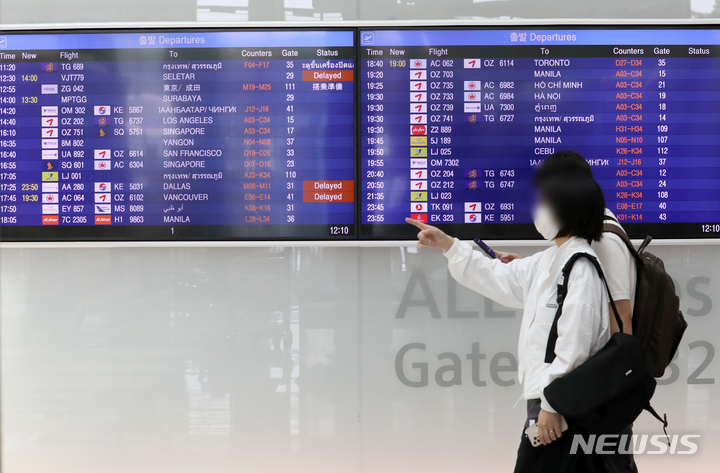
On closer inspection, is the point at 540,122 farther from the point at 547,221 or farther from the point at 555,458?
the point at 555,458

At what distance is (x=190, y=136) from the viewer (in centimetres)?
236

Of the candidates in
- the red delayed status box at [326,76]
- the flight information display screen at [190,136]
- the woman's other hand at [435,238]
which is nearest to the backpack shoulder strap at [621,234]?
the woman's other hand at [435,238]

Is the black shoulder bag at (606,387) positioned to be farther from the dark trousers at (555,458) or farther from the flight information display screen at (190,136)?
the flight information display screen at (190,136)

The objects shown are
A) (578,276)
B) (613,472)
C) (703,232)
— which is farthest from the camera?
(703,232)

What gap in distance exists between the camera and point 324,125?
7.73 feet

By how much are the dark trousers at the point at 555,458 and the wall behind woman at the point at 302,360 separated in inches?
31.8

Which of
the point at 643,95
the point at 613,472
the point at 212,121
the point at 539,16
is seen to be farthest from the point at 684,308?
the point at 212,121

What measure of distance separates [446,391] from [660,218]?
1318 millimetres

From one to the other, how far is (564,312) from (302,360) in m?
1.38

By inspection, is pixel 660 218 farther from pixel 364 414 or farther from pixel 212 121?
pixel 212 121

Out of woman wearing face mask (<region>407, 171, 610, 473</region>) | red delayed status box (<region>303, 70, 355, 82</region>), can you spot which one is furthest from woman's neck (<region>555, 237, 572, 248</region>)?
red delayed status box (<region>303, 70, 355, 82</region>)

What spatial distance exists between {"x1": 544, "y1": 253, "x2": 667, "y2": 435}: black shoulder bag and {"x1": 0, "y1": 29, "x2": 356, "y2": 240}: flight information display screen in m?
1.18

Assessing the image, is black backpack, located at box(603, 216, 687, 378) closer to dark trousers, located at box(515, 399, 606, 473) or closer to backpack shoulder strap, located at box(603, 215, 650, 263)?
backpack shoulder strap, located at box(603, 215, 650, 263)

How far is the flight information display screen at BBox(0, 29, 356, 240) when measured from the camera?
2350mm
